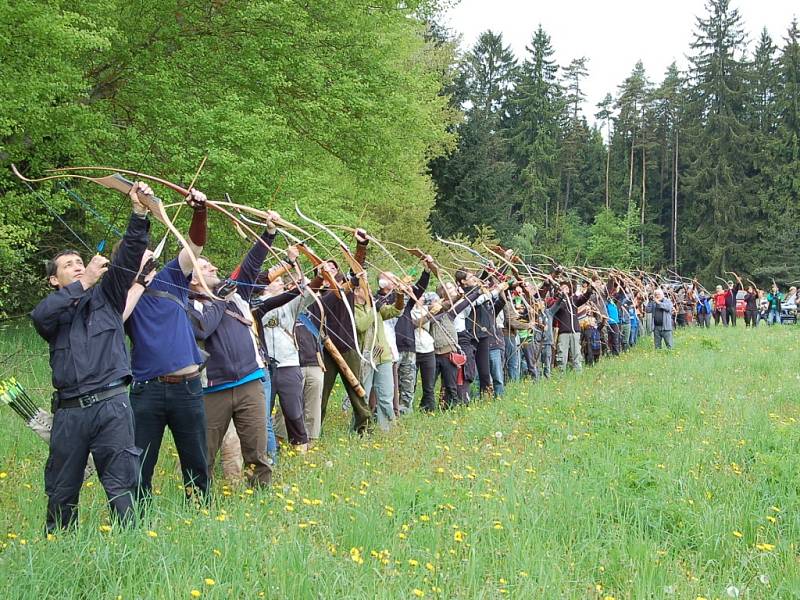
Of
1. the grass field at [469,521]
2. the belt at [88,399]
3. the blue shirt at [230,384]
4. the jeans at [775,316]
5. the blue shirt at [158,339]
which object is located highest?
the blue shirt at [158,339]

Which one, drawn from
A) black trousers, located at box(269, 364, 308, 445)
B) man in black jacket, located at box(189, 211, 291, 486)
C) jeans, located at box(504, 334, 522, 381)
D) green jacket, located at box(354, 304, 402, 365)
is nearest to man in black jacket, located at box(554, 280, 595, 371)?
jeans, located at box(504, 334, 522, 381)

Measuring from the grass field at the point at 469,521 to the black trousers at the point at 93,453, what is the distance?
6.8 inches

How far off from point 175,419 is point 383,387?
3944mm

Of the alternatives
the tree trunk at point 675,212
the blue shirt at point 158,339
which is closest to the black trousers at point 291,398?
the blue shirt at point 158,339

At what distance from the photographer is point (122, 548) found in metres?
3.71

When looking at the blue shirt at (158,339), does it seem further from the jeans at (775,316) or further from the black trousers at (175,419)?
the jeans at (775,316)

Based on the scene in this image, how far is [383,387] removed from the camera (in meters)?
8.48

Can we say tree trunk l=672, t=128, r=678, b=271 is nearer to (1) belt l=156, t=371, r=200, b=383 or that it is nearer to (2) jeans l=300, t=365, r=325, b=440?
(2) jeans l=300, t=365, r=325, b=440

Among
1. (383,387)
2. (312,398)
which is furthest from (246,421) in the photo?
(383,387)

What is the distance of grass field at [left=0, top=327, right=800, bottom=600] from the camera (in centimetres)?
359

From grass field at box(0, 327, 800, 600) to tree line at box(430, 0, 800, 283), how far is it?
30.1 m

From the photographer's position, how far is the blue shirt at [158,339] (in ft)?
15.3

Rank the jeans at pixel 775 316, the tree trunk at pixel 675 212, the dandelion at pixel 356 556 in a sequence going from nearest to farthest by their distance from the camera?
the dandelion at pixel 356 556
the jeans at pixel 775 316
the tree trunk at pixel 675 212

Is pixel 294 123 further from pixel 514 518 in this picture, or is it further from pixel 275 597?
pixel 275 597
